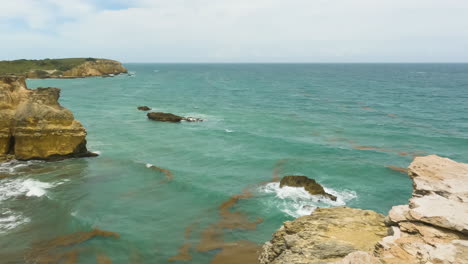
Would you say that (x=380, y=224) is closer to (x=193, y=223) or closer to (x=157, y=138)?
(x=193, y=223)

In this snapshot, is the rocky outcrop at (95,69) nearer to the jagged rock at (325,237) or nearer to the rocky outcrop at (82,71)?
the rocky outcrop at (82,71)

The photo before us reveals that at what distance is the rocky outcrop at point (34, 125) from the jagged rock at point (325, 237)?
25.9 m

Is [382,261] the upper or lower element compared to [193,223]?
upper

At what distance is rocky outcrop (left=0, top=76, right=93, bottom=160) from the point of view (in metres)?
32.9

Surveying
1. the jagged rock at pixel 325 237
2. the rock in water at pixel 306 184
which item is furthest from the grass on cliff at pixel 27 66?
the jagged rock at pixel 325 237

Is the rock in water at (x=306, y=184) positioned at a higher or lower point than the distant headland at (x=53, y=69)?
lower

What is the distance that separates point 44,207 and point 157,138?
920 inches

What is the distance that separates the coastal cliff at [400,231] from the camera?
11.3 metres

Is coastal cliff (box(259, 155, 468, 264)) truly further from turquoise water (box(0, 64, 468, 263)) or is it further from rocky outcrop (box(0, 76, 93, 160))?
rocky outcrop (box(0, 76, 93, 160))

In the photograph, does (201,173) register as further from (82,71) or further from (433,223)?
(82,71)

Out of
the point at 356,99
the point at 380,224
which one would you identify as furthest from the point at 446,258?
the point at 356,99

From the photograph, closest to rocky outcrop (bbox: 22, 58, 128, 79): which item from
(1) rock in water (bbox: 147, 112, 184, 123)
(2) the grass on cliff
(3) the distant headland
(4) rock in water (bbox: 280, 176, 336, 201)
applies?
(3) the distant headland

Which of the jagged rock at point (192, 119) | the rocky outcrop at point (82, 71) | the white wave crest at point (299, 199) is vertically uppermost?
the rocky outcrop at point (82, 71)

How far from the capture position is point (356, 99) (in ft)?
293
